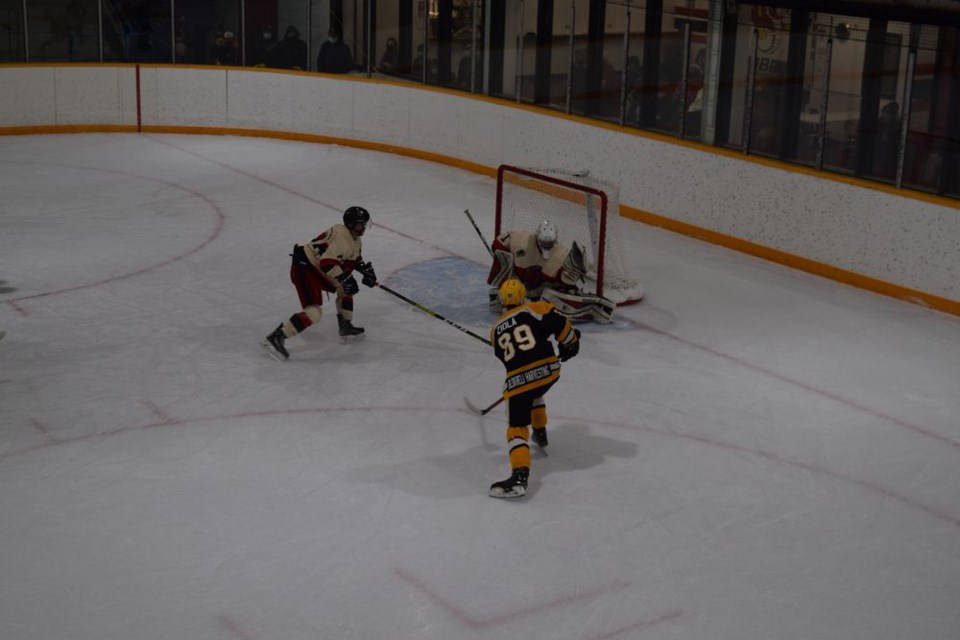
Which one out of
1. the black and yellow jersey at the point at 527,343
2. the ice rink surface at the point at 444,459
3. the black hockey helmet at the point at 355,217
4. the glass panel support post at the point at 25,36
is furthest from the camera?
the glass panel support post at the point at 25,36

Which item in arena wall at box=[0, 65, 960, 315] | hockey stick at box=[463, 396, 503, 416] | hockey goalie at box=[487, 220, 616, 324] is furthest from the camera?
arena wall at box=[0, 65, 960, 315]

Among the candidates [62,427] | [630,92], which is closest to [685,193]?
[630,92]

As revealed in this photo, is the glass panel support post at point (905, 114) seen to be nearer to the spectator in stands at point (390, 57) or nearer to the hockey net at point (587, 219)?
the hockey net at point (587, 219)

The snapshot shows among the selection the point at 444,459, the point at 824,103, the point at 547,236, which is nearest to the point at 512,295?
the point at 444,459

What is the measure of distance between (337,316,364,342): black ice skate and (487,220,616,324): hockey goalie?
0.97 meters

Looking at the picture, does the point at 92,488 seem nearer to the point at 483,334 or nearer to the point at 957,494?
the point at 483,334

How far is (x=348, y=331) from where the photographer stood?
7828 mm

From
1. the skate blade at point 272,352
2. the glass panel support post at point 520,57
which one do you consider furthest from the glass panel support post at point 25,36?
the skate blade at point 272,352

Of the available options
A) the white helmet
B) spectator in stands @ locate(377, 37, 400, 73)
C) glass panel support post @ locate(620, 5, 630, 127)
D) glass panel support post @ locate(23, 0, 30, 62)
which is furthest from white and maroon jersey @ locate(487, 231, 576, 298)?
glass panel support post @ locate(23, 0, 30, 62)

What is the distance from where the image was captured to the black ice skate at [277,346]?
7453 mm

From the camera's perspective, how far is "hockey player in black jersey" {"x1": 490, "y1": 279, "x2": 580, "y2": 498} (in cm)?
568

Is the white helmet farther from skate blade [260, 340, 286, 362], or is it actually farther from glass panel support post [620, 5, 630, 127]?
glass panel support post [620, 5, 630, 127]

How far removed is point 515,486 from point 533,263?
239 centimetres

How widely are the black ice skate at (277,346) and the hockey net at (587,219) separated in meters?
2.15
